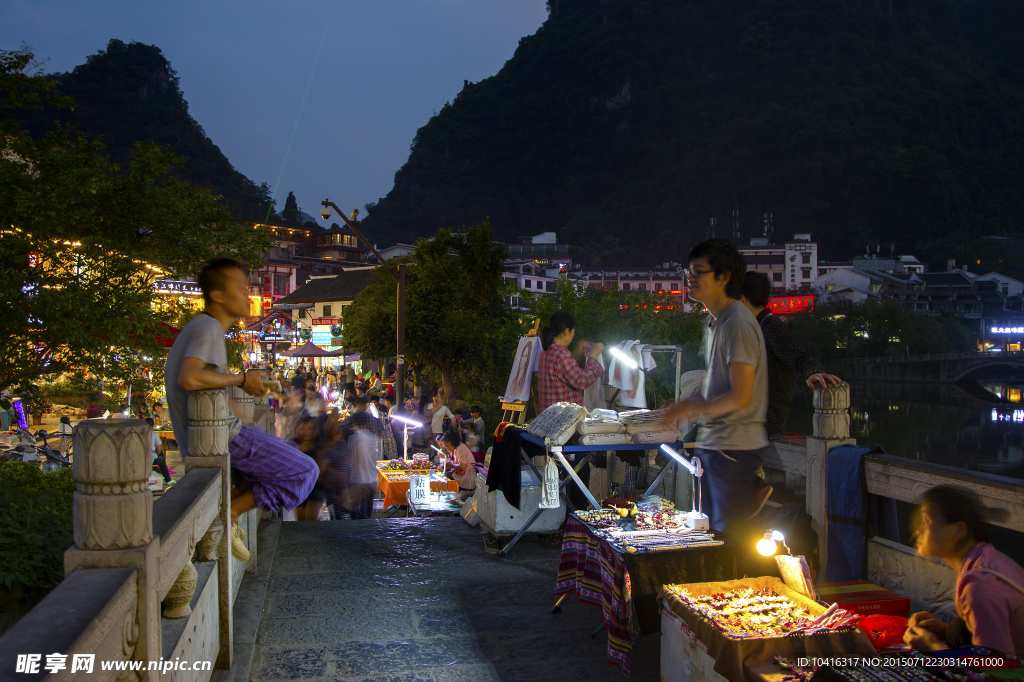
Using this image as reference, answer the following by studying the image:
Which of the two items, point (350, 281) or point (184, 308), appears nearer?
point (184, 308)

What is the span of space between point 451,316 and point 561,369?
2381 centimetres

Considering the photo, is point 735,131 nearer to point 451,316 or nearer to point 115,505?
point 451,316

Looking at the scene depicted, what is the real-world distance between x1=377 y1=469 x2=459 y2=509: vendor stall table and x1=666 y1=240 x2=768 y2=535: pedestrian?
6915 mm

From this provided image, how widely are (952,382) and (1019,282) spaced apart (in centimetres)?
2713

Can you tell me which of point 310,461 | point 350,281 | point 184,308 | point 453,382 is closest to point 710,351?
point 310,461

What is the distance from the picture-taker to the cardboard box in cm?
331

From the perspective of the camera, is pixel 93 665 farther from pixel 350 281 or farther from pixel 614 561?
pixel 350 281

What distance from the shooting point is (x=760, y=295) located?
159 inches

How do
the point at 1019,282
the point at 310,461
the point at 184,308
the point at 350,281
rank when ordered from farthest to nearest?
the point at 1019,282 < the point at 350,281 < the point at 184,308 < the point at 310,461

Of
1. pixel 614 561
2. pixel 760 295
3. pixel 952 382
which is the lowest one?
pixel 952 382

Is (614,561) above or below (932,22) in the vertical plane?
below

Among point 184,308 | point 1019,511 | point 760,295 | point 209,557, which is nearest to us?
point 1019,511

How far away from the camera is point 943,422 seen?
49000 mm

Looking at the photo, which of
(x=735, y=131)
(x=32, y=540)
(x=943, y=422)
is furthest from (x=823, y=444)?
(x=735, y=131)
